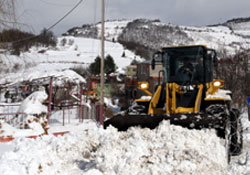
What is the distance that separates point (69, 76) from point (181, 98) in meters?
9.49

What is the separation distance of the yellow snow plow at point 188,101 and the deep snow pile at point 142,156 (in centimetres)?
23

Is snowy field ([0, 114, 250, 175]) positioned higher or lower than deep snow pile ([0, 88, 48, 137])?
higher

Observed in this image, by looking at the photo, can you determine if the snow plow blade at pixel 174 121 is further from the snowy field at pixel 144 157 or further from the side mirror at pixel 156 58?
the side mirror at pixel 156 58

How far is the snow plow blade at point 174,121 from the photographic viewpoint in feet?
16.5

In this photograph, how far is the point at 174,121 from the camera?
519cm

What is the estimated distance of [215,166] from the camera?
4441mm

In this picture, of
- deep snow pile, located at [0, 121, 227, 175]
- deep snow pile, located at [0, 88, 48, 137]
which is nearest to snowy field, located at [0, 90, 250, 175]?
deep snow pile, located at [0, 121, 227, 175]

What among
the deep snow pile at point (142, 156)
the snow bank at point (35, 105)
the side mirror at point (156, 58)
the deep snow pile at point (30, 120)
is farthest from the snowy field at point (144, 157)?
the snow bank at point (35, 105)

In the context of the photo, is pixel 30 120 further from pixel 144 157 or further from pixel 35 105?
pixel 144 157

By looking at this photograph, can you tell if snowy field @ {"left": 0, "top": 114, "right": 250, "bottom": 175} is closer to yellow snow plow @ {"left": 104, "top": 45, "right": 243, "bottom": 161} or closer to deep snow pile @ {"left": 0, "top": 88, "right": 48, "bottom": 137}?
yellow snow plow @ {"left": 104, "top": 45, "right": 243, "bottom": 161}

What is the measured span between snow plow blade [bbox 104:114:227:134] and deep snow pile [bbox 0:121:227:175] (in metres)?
0.16

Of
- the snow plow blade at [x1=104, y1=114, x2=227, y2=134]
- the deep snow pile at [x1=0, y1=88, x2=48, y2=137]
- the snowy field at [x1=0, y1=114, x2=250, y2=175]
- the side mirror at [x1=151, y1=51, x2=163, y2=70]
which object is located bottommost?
the deep snow pile at [x1=0, y1=88, x2=48, y2=137]

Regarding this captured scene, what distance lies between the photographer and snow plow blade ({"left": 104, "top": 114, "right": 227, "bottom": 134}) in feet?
16.5

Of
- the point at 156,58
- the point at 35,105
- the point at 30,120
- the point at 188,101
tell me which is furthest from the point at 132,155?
the point at 35,105
